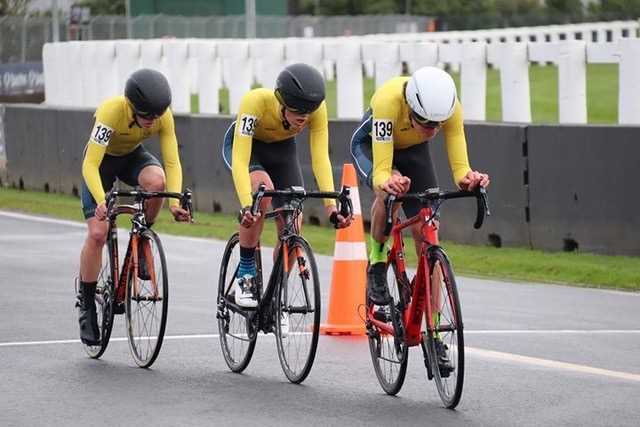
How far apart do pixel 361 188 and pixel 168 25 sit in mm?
41265

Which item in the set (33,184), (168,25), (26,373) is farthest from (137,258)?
(168,25)

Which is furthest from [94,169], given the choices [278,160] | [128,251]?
[278,160]

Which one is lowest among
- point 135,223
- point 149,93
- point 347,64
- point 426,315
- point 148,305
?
point 148,305

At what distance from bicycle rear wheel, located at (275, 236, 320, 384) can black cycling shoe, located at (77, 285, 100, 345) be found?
1.46 m

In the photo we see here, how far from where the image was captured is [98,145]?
11.1 metres

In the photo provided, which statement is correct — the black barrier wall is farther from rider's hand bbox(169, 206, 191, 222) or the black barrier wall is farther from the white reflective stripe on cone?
rider's hand bbox(169, 206, 191, 222)

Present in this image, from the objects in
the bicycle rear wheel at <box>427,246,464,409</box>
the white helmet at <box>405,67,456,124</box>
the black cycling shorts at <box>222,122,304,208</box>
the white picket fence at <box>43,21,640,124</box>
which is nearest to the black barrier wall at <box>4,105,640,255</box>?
the white picket fence at <box>43,21,640,124</box>

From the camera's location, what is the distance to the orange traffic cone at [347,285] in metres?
12.4

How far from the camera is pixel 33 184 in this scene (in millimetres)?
26016

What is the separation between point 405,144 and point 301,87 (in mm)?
687

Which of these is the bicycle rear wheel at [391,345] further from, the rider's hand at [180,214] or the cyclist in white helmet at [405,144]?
the rider's hand at [180,214]

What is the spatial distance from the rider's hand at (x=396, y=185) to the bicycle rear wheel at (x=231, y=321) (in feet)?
5.19

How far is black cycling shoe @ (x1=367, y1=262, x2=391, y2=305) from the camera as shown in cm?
1023

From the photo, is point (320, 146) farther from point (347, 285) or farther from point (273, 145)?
point (347, 285)
